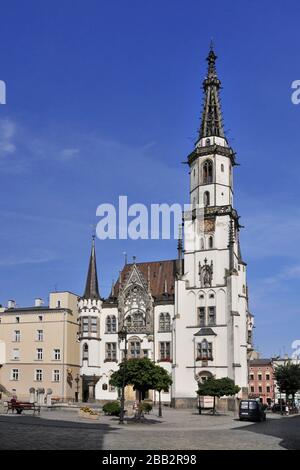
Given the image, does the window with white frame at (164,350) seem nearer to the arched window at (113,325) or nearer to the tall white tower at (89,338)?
the arched window at (113,325)

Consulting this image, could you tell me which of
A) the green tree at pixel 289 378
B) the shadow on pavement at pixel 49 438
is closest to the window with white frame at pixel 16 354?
the green tree at pixel 289 378

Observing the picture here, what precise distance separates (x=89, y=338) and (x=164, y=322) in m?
8.96

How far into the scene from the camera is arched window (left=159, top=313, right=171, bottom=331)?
221ft

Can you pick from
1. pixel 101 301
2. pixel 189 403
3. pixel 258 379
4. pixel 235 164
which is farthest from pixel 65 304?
pixel 258 379

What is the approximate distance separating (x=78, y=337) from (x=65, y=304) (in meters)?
4.26

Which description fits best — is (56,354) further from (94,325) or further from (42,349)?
(94,325)

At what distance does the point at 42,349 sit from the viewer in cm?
6862

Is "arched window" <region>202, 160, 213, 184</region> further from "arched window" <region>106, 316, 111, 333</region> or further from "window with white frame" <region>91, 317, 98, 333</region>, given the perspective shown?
"window with white frame" <region>91, 317, 98, 333</region>

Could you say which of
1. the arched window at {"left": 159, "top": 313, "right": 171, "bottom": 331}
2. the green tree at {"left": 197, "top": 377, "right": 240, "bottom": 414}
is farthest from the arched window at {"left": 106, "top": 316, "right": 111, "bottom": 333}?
the green tree at {"left": 197, "top": 377, "right": 240, "bottom": 414}

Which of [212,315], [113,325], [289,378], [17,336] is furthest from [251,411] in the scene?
[17,336]

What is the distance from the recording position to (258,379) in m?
124

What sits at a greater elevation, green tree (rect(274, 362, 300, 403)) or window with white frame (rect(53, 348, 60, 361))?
window with white frame (rect(53, 348, 60, 361))

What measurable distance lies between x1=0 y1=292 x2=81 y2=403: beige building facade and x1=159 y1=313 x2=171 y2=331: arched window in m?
10.3

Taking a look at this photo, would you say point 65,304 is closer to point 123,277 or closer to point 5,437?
point 123,277
